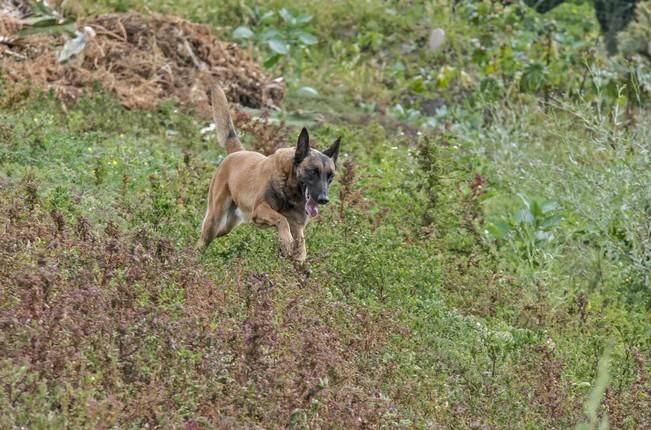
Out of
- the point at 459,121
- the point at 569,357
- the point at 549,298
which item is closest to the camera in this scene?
the point at 569,357

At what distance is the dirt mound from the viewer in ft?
51.6

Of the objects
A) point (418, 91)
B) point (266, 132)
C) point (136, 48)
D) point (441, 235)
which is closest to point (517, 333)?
point (441, 235)

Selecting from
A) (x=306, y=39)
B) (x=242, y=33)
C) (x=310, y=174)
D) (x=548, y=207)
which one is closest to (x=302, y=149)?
(x=310, y=174)

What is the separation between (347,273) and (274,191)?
91 cm

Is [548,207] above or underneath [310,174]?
underneath

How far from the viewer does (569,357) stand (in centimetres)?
965

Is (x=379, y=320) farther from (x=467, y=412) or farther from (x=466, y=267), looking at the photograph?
(x=466, y=267)

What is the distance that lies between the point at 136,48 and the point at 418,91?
453cm

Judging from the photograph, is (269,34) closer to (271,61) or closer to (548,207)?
(271,61)

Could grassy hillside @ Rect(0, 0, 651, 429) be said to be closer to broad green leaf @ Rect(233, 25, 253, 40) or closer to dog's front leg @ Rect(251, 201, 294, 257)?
dog's front leg @ Rect(251, 201, 294, 257)

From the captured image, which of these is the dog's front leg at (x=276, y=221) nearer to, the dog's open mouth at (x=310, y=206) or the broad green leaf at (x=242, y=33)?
the dog's open mouth at (x=310, y=206)

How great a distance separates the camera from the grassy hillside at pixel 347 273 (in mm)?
6461

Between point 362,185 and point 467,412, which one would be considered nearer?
point 467,412

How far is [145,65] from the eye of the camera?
1680 cm
